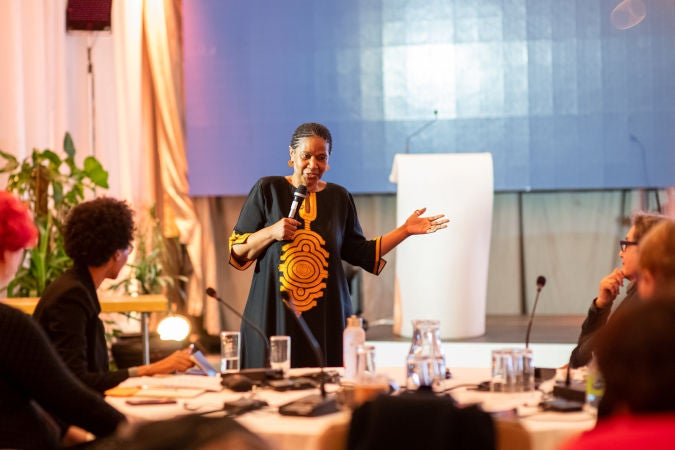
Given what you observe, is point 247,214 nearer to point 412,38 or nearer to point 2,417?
point 2,417

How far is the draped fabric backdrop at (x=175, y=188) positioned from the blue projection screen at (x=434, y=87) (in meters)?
0.27

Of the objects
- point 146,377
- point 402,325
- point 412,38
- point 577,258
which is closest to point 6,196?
point 146,377

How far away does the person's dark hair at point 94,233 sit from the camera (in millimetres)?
3084

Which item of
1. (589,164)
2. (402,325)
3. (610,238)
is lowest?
(402,325)

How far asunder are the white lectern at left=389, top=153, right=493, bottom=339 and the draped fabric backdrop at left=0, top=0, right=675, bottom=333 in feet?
3.36

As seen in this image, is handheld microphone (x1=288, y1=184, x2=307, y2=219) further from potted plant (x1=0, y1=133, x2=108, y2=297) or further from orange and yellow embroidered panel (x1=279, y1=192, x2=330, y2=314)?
potted plant (x1=0, y1=133, x2=108, y2=297)

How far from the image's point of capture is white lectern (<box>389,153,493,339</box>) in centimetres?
598

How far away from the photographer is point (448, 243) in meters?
5.97

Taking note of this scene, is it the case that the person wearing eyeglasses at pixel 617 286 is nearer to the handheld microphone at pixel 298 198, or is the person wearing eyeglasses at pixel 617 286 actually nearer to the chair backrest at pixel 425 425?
the handheld microphone at pixel 298 198

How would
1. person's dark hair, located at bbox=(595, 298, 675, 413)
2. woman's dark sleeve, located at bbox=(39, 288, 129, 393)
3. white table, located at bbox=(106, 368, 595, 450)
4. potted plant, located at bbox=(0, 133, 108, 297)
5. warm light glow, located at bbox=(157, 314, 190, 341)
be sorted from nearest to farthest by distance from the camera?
person's dark hair, located at bbox=(595, 298, 675, 413), white table, located at bbox=(106, 368, 595, 450), woman's dark sleeve, located at bbox=(39, 288, 129, 393), warm light glow, located at bbox=(157, 314, 190, 341), potted plant, located at bbox=(0, 133, 108, 297)

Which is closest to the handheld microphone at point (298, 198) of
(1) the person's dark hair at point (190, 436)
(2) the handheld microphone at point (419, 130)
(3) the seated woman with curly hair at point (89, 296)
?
(3) the seated woman with curly hair at point (89, 296)

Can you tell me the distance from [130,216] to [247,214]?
0.71 metres

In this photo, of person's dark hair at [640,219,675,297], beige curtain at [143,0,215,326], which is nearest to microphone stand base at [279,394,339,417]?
person's dark hair at [640,219,675,297]

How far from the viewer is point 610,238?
278 inches
